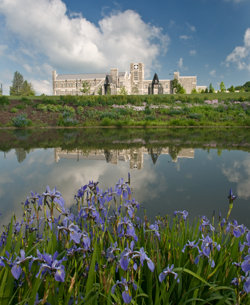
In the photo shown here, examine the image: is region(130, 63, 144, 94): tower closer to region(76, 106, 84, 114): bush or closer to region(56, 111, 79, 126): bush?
region(76, 106, 84, 114): bush

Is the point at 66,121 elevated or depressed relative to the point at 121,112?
depressed

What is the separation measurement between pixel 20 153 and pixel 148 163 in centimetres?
467

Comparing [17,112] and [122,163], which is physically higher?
[17,112]

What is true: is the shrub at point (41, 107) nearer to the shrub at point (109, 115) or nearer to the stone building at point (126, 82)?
the shrub at point (109, 115)

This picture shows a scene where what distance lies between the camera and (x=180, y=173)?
541cm

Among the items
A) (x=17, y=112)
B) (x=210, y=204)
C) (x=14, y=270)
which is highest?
(x=17, y=112)

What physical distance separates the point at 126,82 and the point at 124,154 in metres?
61.4

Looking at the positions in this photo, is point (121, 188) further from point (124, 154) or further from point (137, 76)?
point (137, 76)

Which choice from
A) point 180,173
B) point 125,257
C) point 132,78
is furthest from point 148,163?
point 132,78

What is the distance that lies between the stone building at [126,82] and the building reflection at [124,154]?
57.2m

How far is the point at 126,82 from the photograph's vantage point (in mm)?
66000

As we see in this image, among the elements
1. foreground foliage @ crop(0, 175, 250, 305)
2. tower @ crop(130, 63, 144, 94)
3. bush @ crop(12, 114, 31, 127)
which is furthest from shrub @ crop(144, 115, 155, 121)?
tower @ crop(130, 63, 144, 94)

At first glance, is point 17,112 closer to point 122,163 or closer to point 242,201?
point 122,163

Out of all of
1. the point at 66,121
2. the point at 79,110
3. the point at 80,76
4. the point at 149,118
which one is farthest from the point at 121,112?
the point at 80,76
